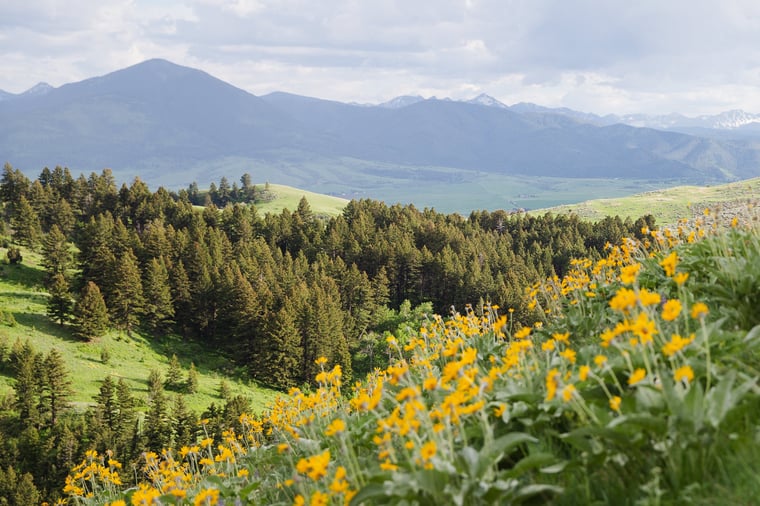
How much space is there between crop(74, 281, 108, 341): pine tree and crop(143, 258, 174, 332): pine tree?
337 inches

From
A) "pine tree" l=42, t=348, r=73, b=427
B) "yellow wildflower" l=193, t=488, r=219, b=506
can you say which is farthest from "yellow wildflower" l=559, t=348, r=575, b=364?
"pine tree" l=42, t=348, r=73, b=427

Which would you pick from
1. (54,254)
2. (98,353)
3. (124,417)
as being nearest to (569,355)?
(124,417)

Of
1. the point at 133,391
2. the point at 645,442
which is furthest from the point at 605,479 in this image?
the point at 133,391

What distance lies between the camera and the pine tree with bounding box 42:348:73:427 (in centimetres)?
3928

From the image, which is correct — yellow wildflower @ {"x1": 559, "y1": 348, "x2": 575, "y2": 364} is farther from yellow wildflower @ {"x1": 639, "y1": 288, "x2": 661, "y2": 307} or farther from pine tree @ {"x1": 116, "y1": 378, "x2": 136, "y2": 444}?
pine tree @ {"x1": 116, "y1": 378, "x2": 136, "y2": 444}

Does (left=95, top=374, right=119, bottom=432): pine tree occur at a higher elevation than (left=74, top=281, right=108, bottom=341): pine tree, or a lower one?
lower

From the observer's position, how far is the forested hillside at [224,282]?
37656 millimetres

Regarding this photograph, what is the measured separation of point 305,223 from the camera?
104 metres

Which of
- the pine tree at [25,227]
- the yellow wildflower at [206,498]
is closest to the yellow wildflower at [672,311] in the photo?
the yellow wildflower at [206,498]

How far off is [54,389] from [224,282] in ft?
103

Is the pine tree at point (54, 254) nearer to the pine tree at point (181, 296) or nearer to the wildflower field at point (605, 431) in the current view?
the pine tree at point (181, 296)

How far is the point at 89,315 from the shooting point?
178 ft

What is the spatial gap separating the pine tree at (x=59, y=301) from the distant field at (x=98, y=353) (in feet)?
3.98

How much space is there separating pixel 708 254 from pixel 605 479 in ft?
14.8
